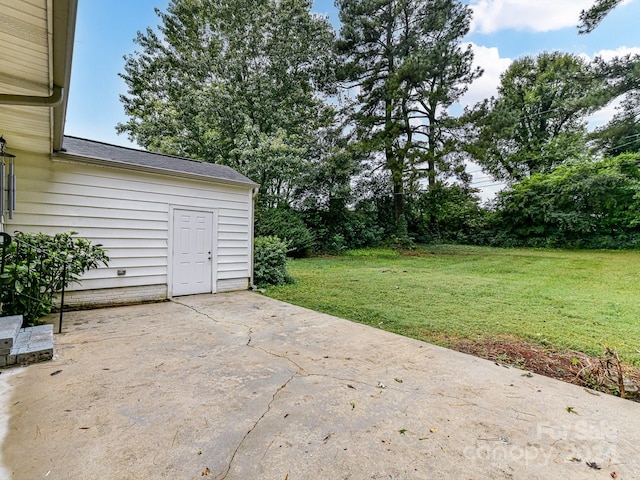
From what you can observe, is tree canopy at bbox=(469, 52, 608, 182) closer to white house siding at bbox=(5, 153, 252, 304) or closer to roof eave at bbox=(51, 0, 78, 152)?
white house siding at bbox=(5, 153, 252, 304)

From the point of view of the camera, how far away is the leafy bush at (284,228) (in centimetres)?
1241

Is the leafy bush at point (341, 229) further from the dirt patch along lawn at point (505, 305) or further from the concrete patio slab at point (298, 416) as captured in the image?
the concrete patio slab at point (298, 416)

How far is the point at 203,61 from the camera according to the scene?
1424cm

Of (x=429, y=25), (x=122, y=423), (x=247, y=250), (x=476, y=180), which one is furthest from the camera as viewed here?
(x=476, y=180)

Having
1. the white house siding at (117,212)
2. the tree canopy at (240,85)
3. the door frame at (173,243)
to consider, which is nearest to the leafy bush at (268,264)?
the white house siding at (117,212)

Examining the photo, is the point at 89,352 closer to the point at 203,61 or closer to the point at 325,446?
the point at 325,446

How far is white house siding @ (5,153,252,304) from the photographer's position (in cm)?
446

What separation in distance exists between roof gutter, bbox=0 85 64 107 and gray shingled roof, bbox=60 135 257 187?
2530 millimetres

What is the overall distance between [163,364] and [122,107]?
60.5 ft

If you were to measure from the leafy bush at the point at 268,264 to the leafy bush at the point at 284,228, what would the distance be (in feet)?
15.7

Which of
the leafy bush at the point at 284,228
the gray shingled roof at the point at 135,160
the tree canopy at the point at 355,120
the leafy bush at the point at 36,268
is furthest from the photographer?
the tree canopy at the point at 355,120

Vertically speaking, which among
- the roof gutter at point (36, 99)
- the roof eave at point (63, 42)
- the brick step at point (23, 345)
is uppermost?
the roof eave at point (63, 42)

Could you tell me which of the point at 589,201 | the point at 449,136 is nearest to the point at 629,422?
the point at 449,136

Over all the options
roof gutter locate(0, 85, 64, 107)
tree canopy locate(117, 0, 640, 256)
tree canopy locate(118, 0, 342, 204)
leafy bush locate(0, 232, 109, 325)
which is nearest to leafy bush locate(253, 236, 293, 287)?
leafy bush locate(0, 232, 109, 325)
